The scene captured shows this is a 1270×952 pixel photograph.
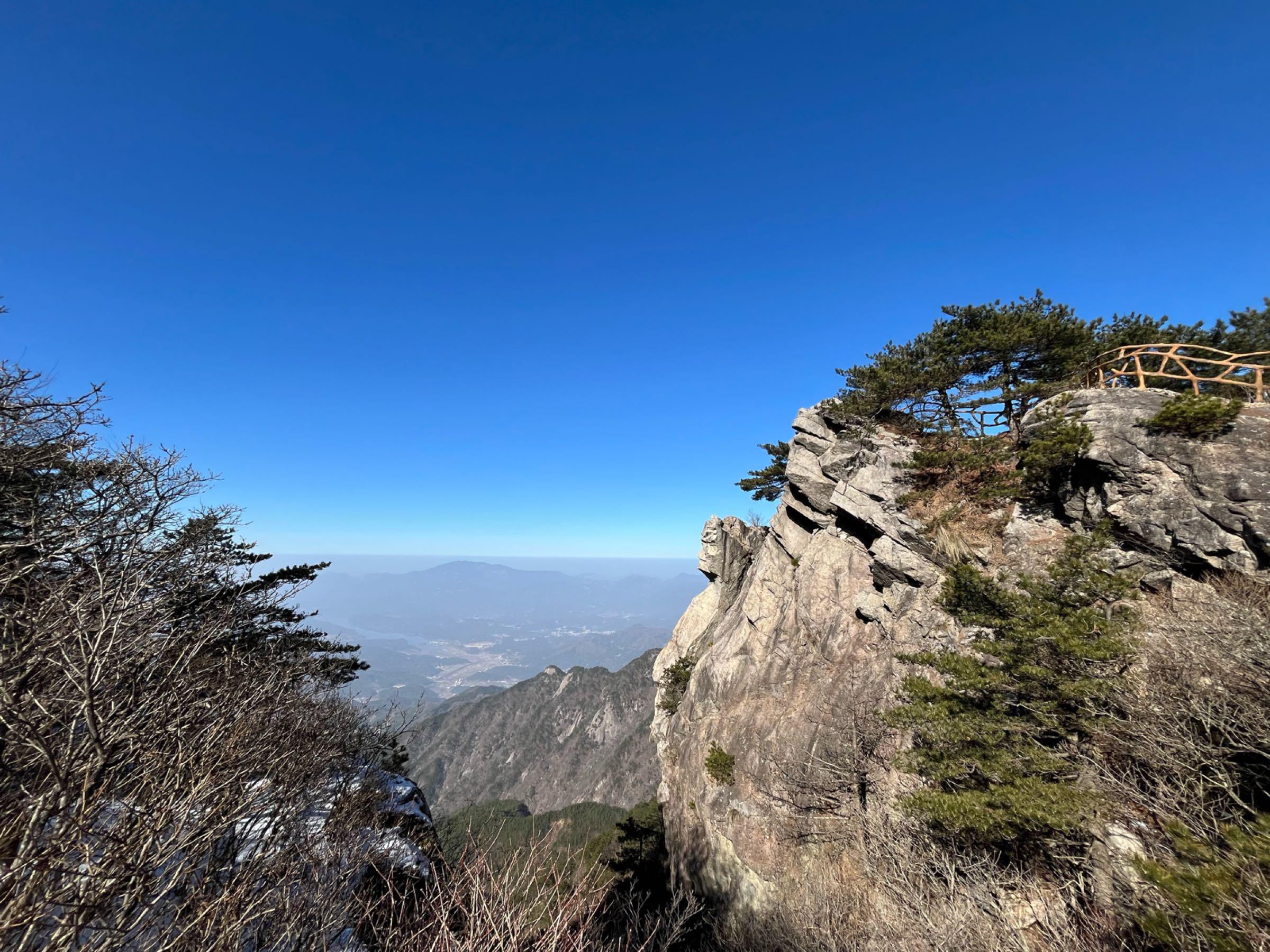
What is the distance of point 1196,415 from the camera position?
1260cm

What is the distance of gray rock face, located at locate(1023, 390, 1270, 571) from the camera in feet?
37.7

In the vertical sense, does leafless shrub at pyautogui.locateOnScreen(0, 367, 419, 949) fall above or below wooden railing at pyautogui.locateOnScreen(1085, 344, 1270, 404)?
below

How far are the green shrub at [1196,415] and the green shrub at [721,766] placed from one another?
66.0 feet

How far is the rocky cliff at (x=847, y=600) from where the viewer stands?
12453mm

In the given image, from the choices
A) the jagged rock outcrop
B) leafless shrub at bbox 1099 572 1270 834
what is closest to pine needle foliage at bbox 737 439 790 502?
leafless shrub at bbox 1099 572 1270 834

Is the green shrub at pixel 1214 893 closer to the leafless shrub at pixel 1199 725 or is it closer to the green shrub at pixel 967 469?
the leafless shrub at pixel 1199 725

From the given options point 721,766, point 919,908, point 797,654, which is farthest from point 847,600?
point 919,908

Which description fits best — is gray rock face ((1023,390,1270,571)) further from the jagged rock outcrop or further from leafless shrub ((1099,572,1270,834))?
the jagged rock outcrop

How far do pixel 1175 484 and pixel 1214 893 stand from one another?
11.8 m

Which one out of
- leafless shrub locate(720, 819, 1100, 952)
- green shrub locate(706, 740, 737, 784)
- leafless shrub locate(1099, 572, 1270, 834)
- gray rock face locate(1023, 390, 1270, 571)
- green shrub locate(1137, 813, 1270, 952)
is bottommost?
green shrub locate(706, 740, 737, 784)

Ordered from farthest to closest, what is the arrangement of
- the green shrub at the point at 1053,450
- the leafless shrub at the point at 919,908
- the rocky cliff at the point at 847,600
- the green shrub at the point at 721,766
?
the green shrub at the point at 721,766 → the green shrub at the point at 1053,450 → the rocky cliff at the point at 847,600 → the leafless shrub at the point at 919,908

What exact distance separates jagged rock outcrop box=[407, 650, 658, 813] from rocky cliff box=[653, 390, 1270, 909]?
5124 inches

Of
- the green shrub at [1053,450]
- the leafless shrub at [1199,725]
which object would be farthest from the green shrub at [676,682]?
the leafless shrub at [1199,725]

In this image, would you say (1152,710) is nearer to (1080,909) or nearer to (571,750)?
(1080,909)
